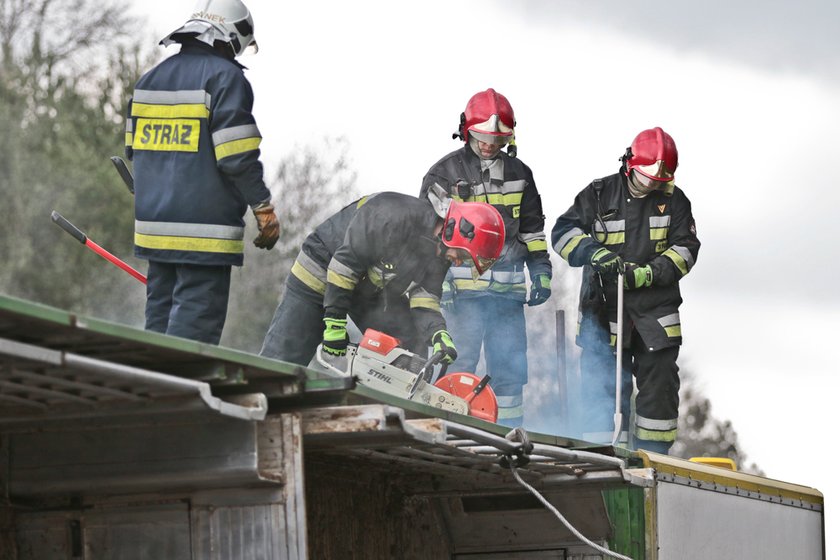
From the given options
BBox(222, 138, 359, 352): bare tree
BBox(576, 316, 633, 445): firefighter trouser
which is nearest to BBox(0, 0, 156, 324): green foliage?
BBox(222, 138, 359, 352): bare tree

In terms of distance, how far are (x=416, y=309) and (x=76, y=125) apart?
1983cm

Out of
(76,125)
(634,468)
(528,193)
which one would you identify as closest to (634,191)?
(528,193)

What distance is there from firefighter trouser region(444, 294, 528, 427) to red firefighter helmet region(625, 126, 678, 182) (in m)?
1.12

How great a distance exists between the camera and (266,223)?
6113 millimetres

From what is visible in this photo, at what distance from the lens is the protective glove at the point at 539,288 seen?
26.6 feet

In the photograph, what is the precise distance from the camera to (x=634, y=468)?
6.31 m

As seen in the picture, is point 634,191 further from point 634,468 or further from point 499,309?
point 634,468

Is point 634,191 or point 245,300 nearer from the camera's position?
point 634,191

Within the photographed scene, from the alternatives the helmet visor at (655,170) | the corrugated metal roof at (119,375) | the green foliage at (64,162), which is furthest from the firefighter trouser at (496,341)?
the green foliage at (64,162)

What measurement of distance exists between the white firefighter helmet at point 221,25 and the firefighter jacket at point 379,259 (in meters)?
1.03

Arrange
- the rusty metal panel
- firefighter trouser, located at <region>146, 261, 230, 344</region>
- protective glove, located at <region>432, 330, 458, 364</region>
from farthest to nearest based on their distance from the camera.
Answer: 1. protective glove, located at <region>432, 330, 458, 364</region>
2. firefighter trouser, located at <region>146, 261, 230, 344</region>
3. the rusty metal panel

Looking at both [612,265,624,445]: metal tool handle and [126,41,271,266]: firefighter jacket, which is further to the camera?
[612,265,624,445]: metal tool handle

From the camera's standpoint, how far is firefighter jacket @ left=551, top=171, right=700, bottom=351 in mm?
8367

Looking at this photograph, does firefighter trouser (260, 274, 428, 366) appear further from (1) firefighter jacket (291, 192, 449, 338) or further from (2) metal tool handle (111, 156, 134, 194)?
(2) metal tool handle (111, 156, 134, 194)
